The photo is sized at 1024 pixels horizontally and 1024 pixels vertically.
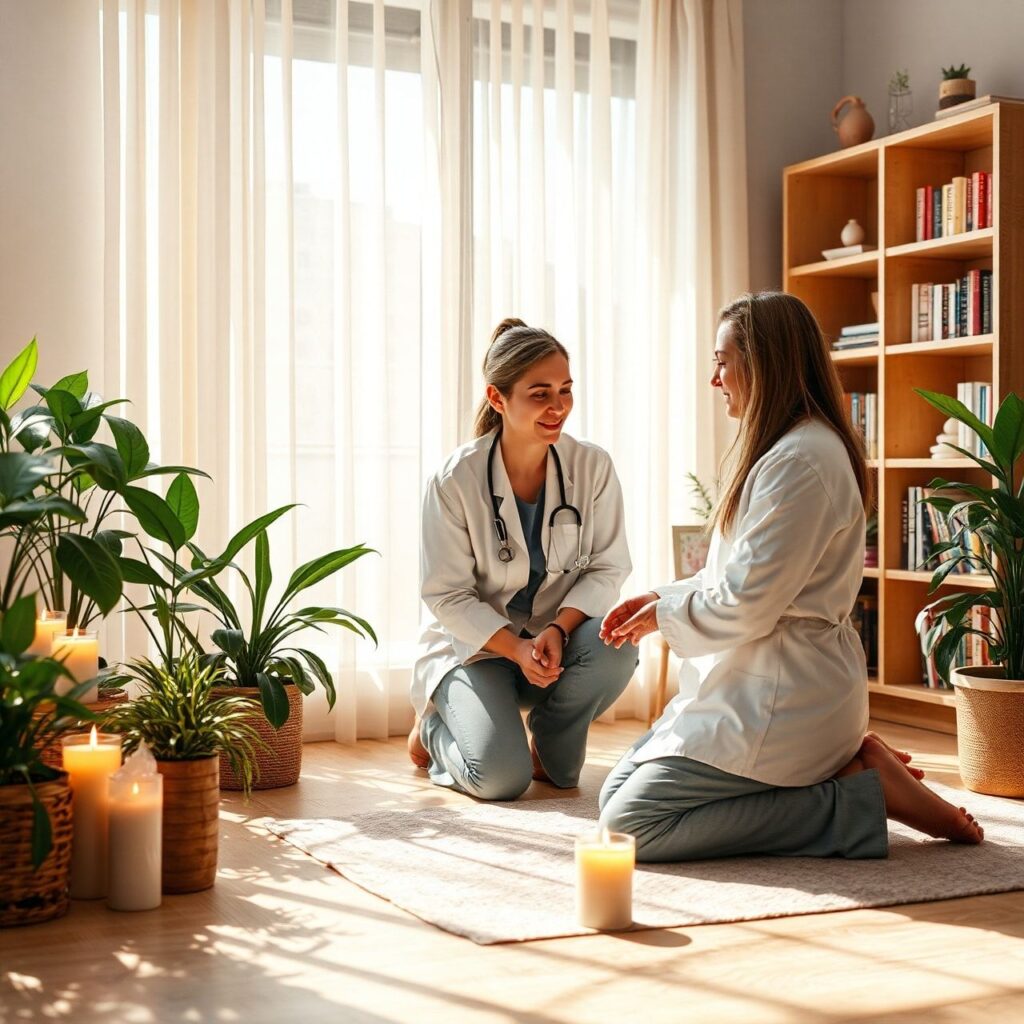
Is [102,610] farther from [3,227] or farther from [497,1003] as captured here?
[3,227]

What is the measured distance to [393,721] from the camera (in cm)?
432

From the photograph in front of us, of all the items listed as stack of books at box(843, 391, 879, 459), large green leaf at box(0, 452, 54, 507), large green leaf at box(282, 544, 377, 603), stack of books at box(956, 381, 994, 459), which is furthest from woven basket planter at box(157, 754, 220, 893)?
stack of books at box(843, 391, 879, 459)

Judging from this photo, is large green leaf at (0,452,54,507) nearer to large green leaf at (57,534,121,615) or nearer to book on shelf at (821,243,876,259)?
large green leaf at (57,534,121,615)

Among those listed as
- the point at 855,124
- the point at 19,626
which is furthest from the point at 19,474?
the point at 855,124

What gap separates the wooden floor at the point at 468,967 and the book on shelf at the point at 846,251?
2.68 meters

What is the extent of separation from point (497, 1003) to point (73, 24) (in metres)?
Answer: 3.08

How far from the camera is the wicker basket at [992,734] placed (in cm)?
331

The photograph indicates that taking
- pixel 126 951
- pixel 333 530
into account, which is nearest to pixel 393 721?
pixel 333 530

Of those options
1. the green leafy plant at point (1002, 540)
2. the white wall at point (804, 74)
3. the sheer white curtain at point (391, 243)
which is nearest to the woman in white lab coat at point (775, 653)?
the green leafy plant at point (1002, 540)

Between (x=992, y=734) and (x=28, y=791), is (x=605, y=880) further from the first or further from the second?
(x=992, y=734)

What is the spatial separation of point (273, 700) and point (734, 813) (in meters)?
1.17

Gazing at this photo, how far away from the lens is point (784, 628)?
264 cm

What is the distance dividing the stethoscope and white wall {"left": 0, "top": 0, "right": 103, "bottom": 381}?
124cm

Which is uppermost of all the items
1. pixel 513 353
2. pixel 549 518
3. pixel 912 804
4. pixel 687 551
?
pixel 513 353
